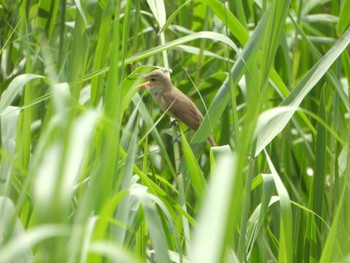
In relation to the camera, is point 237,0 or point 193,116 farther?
point 193,116

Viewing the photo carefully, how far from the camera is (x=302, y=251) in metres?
2.28

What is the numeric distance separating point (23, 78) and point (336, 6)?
1.83 m

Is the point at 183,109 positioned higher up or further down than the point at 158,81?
further down

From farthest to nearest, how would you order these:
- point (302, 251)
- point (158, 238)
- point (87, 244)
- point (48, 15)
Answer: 1. point (48, 15)
2. point (302, 251)
3. point (158, 238)
4. point (87, 244)

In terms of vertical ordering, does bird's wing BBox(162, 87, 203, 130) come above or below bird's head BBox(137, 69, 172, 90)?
below

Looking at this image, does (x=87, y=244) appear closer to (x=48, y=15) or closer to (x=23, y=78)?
(x=23, y=78)

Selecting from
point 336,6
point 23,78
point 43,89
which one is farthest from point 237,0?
point 336,6

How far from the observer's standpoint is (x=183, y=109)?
3289mm

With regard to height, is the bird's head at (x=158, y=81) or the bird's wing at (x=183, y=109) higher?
the bird's head at (x=158, y=81)

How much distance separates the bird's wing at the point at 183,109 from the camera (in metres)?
3.22

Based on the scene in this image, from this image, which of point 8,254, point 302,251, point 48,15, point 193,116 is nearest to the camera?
point 8,254

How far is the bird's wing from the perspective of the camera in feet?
10.6

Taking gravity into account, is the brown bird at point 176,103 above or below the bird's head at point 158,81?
below

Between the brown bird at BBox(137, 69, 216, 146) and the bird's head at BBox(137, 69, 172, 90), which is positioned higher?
the bird's head at BBox(137, 69, 172, 90)
